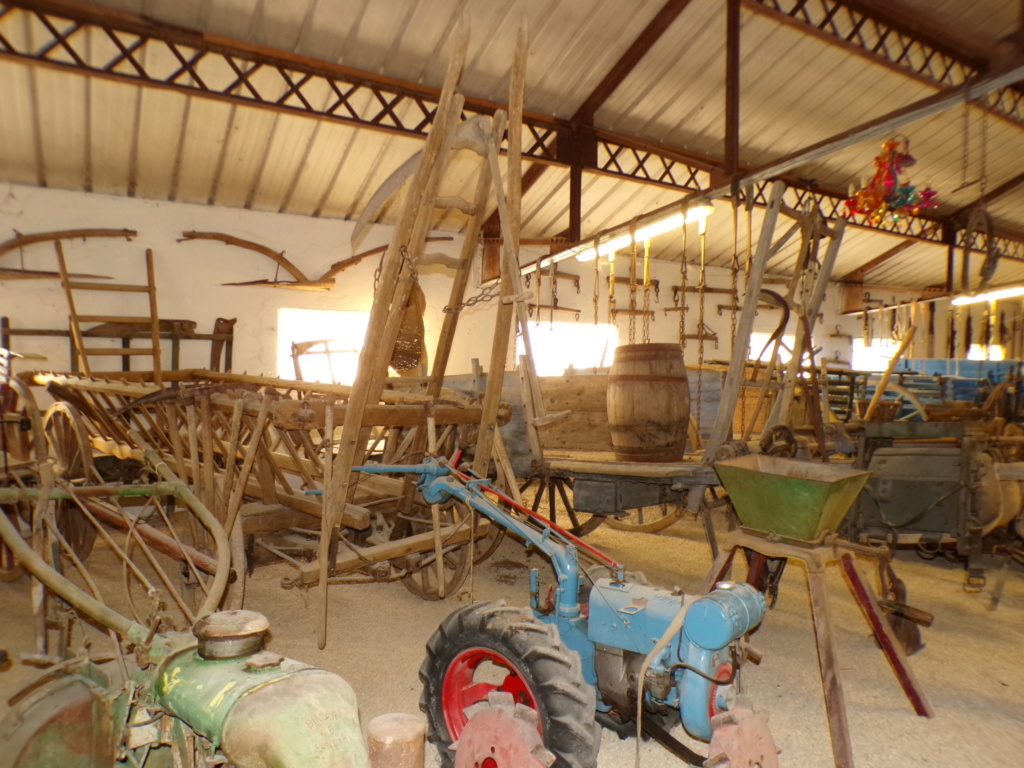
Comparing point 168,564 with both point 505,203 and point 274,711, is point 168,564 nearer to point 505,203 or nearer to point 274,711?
point 505,203

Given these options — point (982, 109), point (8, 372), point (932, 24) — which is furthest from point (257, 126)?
point (982, 109)

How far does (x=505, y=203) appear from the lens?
12.2 ft

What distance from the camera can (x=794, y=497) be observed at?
3.05 metres

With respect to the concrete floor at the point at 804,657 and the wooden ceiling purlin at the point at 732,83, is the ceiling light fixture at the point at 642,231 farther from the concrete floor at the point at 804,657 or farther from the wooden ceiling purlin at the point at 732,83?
the concrete floor at the point at 804,657

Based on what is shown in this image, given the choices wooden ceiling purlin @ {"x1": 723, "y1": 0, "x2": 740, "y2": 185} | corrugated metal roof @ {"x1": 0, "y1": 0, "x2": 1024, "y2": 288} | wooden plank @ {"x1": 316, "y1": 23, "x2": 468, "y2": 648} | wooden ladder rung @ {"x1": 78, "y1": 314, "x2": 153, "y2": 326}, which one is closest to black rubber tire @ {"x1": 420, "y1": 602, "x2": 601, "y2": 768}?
wooden plank @ {"x1": 316, "y1": 23, "x2": 468, "y2": 648}

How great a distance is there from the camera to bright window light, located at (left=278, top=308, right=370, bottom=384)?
1009 centimetres

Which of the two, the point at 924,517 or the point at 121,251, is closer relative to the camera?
the point at 924,517

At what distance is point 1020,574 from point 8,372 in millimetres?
8345

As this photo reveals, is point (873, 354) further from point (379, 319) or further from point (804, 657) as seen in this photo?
point (379, 319)

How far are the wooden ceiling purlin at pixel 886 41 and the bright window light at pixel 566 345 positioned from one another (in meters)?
5.78

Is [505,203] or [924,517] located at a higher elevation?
[505,203]

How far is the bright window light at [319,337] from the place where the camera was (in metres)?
10.1

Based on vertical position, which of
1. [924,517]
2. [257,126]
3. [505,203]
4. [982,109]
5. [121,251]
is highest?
[982,109]

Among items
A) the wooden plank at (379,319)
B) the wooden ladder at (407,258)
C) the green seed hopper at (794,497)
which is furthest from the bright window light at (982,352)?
the wooden plank at (379,319)
